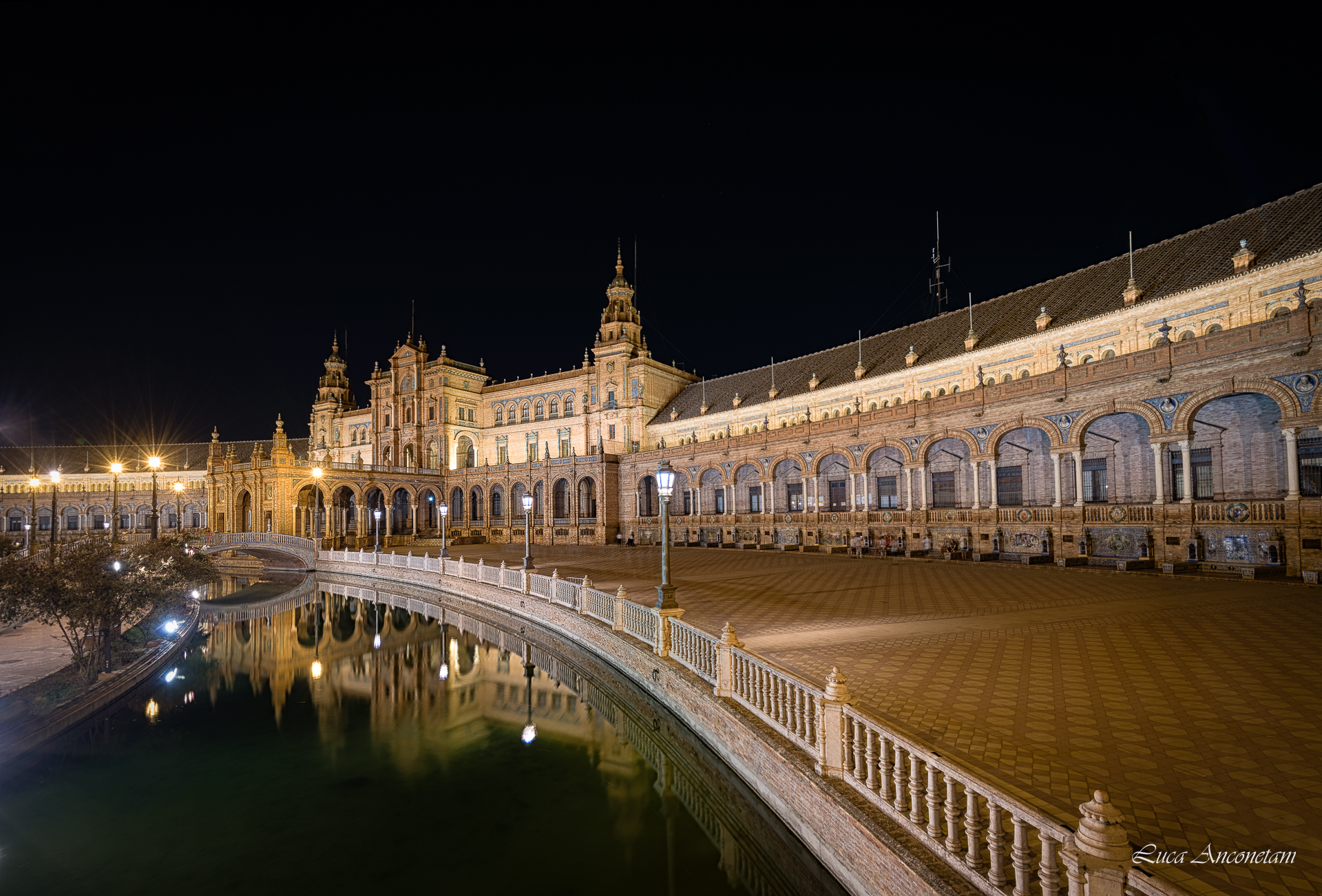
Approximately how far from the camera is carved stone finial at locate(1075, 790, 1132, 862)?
3045mm

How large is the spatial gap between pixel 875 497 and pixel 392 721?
81.0 ft

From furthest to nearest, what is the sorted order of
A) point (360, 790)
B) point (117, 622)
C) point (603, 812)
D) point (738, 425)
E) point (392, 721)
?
1. point (738, 425)
2. point (117, 622)
3. point (392, 721)
4. point (360, 790)
5. point (603, 812)

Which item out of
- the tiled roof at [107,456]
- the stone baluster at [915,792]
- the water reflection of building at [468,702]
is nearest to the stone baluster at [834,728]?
the stone baluster at [915,792]

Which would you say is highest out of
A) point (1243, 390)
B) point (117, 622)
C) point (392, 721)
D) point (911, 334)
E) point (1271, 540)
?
point (911, 334)

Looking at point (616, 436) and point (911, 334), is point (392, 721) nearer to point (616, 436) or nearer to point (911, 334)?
point (911, 334)

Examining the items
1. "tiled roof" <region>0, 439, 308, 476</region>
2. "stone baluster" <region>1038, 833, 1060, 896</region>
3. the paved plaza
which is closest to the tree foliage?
the paved plaza

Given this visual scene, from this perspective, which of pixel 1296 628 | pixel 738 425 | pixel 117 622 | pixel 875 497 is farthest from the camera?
pixel 738 425

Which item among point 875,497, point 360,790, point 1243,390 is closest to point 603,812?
point 360,790

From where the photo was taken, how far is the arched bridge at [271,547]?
3856cm

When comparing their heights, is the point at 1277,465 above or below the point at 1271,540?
above

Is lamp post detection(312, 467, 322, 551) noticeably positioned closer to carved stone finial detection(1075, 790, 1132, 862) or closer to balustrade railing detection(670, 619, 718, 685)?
balustrade railing detection(670, 619, 718, 685)

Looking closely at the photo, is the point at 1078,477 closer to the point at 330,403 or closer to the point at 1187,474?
the point at 1187,474

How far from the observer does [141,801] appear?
29.1ft

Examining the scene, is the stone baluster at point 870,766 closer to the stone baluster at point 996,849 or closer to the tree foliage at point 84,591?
the stone baluster at point 996,849
